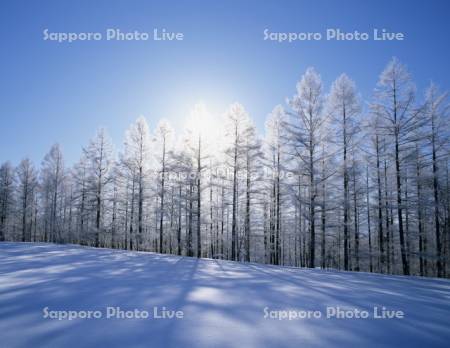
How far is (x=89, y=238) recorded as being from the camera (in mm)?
23141

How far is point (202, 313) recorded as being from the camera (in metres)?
3.30

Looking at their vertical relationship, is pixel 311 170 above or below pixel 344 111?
below

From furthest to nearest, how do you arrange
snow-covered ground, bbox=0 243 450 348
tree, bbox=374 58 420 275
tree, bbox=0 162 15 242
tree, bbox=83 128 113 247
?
1. tree, bbox=0 162 15 242
2. tree, bbox=83 128 113 247
3. tree, bbox=374 58 420 275
4. snow-covered ground, bbox=0 243 450 348

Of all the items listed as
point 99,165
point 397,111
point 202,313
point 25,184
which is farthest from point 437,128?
point 25,184

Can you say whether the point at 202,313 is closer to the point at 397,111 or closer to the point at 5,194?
the point at 397,111

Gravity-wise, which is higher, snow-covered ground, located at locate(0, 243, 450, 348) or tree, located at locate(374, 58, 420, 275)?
tree, located at locate(374, 58, 420, 275)

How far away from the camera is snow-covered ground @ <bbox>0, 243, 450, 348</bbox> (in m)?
2.59

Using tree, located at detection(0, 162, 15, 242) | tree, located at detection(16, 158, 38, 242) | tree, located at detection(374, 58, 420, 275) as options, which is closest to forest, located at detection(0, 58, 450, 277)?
tree, located at detection(374, 58, 420, 275)

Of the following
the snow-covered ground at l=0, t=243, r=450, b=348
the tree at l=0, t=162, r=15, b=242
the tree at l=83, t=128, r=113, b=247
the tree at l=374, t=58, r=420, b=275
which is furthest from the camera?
the tree at l=0, t=162, r=15, b=242

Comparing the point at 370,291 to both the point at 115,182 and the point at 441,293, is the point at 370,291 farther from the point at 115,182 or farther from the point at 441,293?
the point at 115,182

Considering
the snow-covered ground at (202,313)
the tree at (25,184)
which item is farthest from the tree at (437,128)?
the tree at (25,184)

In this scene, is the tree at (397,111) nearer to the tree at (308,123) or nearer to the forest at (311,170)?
the forest at (311,170)

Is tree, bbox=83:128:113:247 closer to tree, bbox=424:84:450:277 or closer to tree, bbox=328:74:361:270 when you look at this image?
tree, bbox=328:74:361:270

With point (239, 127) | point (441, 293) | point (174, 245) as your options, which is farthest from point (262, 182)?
point (174, 245)
